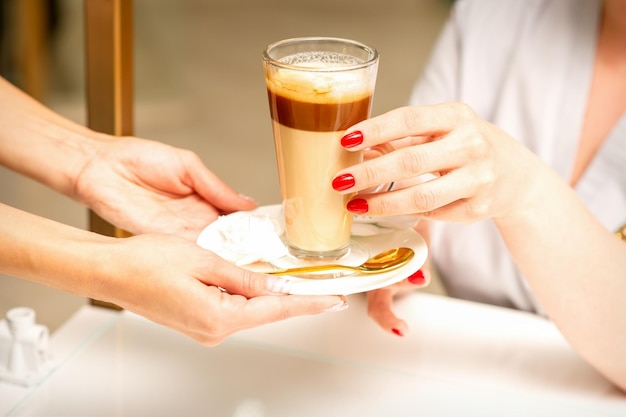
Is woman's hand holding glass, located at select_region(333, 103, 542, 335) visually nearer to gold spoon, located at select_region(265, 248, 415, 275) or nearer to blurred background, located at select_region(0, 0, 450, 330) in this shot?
gold spoon, located at select_region(265, 248, 415, 275)

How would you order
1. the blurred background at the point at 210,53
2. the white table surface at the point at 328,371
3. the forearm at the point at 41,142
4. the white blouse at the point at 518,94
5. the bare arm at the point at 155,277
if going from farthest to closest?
the blurred background at the point at 210,53 → the white blouse at the point at 518,94 → the forearm at the point at 41,142 → the white table surface at the point at 328,371 → the bare arm at the point at 155,277

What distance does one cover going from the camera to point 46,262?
0.56m

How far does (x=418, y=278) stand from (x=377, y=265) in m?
0.09

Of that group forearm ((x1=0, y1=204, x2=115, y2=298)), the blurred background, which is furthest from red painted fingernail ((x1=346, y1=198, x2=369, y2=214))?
the blurred background

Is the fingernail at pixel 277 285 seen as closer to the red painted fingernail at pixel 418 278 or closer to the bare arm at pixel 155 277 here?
the bare arm at pixel 155 277

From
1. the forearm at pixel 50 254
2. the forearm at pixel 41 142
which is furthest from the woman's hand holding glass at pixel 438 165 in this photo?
the forearm at pixel 41 142

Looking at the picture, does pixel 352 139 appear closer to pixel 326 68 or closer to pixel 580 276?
pixel 326 68

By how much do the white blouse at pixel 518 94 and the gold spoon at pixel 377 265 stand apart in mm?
366

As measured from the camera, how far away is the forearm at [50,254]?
552 mm

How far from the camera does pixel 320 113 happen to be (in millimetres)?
604

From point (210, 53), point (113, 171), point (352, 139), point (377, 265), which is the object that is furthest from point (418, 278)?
point (210, 53)

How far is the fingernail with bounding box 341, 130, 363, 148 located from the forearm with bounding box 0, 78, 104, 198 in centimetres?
32

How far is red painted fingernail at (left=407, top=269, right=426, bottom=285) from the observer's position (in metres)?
0.72

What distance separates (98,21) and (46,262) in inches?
12.0
